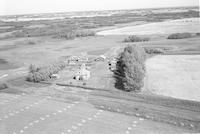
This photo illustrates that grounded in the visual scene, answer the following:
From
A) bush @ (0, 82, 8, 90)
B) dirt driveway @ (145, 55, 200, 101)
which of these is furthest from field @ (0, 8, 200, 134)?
bush @ (0, 82, 8, 90)

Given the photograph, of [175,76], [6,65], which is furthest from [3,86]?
[175,76]

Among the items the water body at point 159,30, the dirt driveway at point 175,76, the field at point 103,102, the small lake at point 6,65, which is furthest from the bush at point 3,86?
the water body at point 159,30

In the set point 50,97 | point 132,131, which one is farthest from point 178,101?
point 50,97

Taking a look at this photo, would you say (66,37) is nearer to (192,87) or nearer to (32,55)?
(32,55)

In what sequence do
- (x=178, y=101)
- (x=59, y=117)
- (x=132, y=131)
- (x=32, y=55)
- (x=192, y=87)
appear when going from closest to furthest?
(x=132, y=131) → (x=59, y=117) → (x=178, y=101) → (x=192, y=87) → (x=32, y=55)

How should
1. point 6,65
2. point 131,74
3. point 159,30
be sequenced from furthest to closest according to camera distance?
point 159,30 < point 6,65 < point 131,74

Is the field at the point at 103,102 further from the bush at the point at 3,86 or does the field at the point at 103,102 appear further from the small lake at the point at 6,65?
the small lake at the point at 6,65

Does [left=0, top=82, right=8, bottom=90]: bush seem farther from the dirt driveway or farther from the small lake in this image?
the dirt driveway

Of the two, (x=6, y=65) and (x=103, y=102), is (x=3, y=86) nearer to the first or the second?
(x=6, y=65)
